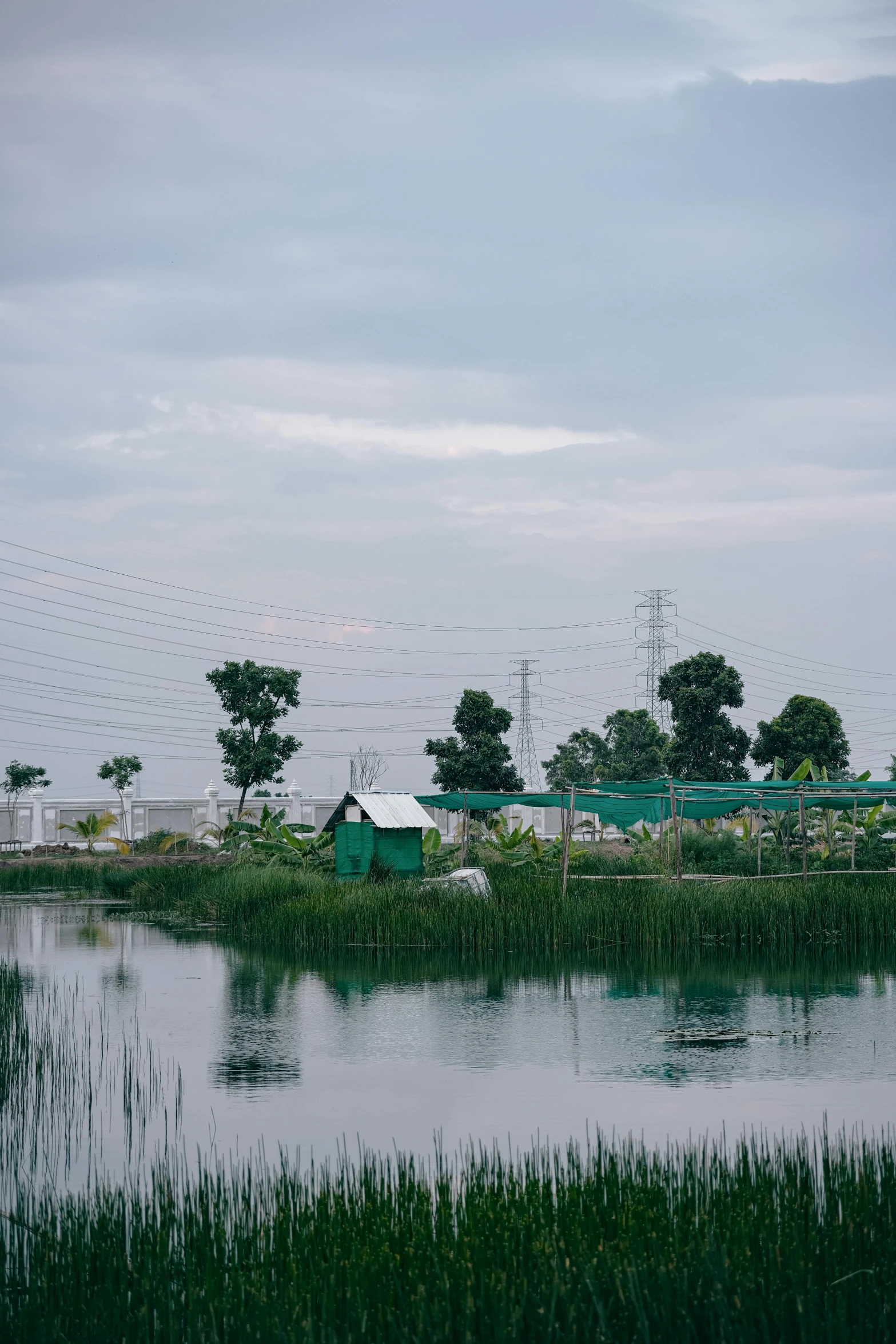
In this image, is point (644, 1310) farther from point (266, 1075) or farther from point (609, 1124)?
point (266, 1075)

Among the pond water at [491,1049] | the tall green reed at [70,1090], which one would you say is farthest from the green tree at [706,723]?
the tall green reed at [70,1090]

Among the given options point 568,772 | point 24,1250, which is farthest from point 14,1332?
point 568,772

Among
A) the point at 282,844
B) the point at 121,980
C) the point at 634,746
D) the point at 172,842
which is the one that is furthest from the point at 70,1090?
the point at 634,746

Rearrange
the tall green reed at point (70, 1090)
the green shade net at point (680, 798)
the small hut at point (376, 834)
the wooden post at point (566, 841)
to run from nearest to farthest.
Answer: the tall green reed at point (70, 1090), the wooden post at point (566, 841), the green shade net at point (680, 798), the small hut at point (376, 834)

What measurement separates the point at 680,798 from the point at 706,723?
70.2ft

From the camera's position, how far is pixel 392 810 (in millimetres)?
24359

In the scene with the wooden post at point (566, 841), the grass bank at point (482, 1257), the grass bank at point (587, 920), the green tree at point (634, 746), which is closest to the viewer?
the grass bank at point (482, 1257)

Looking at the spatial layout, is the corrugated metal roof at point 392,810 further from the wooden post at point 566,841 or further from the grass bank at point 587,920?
the wooden post at point 566,841

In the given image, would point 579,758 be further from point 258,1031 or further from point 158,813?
point 258,1031

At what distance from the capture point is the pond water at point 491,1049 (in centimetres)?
924

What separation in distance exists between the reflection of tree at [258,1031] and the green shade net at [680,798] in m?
6.20

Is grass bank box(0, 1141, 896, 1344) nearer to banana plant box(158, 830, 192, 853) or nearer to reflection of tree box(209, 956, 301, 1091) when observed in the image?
reflection of tree box(209, 956, 301, 1091)

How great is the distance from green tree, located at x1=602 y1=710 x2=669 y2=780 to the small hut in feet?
91.1

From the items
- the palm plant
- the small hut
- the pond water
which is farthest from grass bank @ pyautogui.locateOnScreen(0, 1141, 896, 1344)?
the palm plant
